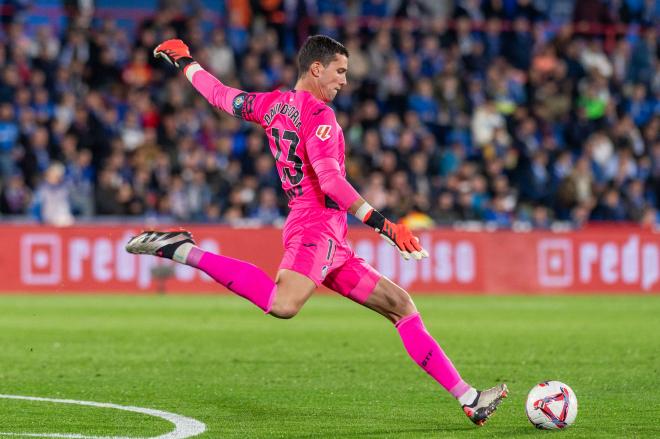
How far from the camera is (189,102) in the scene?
74.3 feet

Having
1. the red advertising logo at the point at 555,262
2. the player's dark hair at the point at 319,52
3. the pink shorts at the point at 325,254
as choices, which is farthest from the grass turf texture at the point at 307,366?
the red advertising logo at the point at 555,262

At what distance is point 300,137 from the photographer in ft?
25.2

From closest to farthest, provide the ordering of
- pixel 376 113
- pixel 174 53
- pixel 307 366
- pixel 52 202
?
1. pixel 174 53
2. pixel 307 366
3. pixel 52 202
4. pixel 376 113

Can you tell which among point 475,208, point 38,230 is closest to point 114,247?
point 38,230

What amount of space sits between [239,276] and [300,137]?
89 cm

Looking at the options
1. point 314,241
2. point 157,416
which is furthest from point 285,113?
point 157,416

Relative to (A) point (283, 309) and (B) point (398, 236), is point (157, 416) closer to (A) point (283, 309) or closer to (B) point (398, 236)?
(A) point (283, 309)

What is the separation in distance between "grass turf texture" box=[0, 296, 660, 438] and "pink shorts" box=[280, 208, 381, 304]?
0.84 meters

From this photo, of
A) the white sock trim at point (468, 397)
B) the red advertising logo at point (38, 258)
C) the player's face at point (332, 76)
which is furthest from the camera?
the red advertising logo at point (38, 258)

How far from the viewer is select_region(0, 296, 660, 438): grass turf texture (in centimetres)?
772

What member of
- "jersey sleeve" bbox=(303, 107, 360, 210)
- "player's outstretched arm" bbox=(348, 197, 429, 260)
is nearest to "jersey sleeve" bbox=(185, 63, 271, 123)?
"jersey sleeve" bbox=(303, 107, 360, 210)

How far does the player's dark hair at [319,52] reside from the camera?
780 centimetres

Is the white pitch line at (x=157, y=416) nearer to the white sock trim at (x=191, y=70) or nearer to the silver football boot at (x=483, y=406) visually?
the silver football boot at (x=483, y=406)

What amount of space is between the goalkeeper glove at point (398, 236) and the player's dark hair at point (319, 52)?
1064mm
